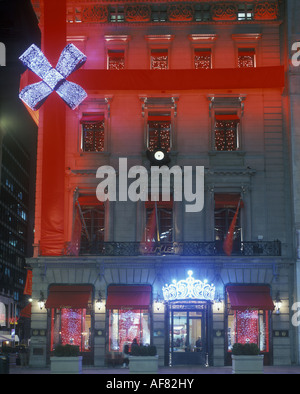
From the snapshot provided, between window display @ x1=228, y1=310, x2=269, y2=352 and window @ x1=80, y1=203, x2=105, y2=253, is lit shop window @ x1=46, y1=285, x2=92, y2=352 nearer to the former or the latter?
window @ x1=80, y1=203, x2=105, y2=253

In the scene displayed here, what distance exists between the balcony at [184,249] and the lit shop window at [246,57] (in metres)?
10.8

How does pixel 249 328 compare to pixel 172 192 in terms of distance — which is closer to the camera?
pixel 249 328

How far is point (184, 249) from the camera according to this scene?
119 feet

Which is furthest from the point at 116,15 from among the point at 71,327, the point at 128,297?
the point at 71,327

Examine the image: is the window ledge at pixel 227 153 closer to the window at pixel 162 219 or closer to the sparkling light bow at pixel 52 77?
the window at pixel 162 219

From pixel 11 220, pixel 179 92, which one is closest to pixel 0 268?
pixel 11 220

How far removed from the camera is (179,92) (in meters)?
38.6

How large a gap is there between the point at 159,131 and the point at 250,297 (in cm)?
1092

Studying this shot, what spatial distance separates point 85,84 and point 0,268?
77075 mm

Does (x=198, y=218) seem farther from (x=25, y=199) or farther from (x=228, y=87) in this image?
(x=25, y=199)

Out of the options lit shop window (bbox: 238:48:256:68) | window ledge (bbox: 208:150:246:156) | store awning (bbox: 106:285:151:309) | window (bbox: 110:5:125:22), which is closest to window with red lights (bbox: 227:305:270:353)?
store awning (bbox: 106:285:151:309)

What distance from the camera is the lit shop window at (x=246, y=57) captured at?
39406mm

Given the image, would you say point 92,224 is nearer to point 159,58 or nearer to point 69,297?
point 69,297

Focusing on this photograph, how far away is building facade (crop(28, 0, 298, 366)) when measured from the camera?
35.7 m
